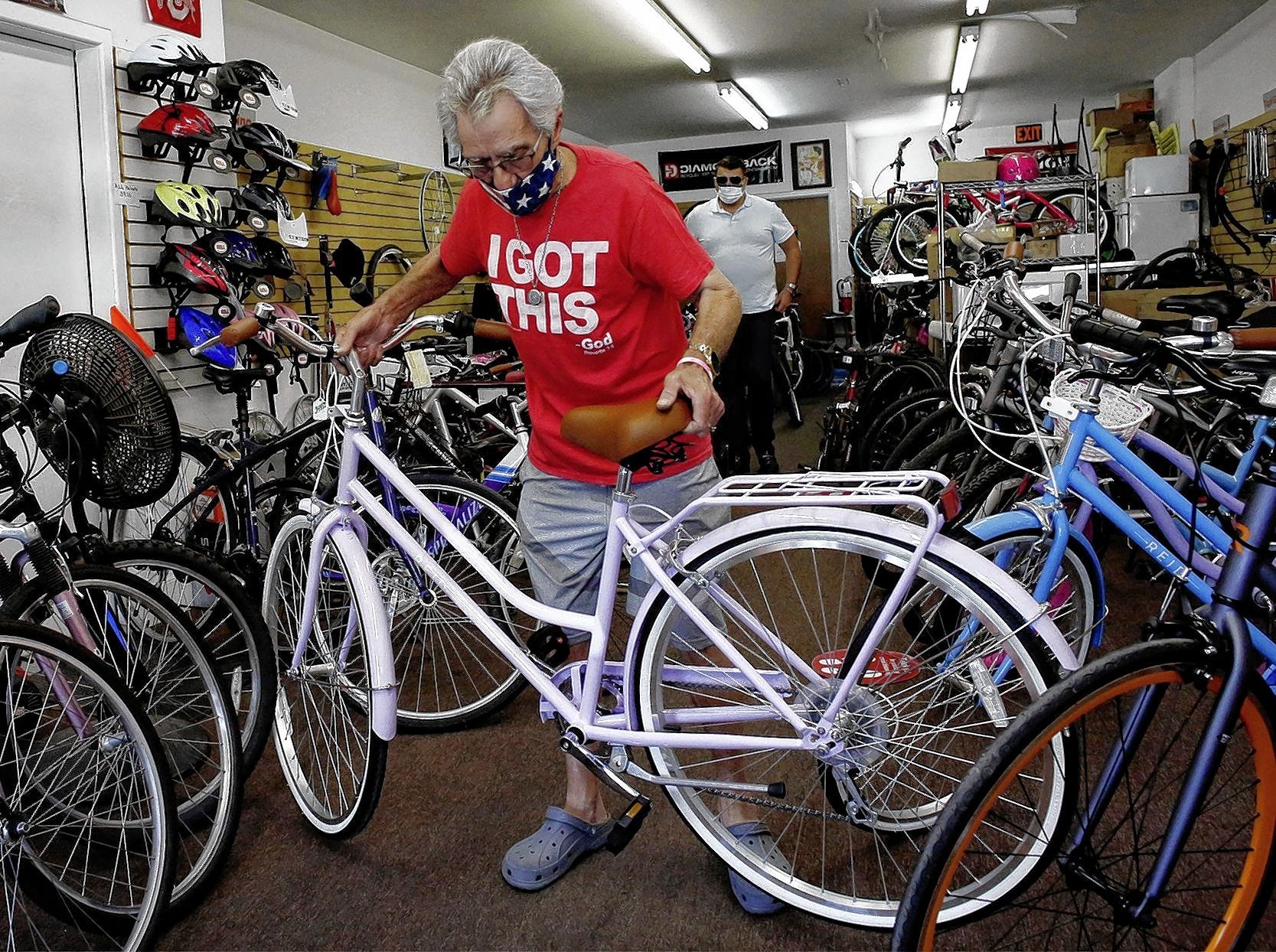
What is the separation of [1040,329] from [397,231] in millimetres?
5233

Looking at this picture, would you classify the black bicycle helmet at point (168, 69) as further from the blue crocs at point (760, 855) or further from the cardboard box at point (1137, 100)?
the cardboard box at point (1137, 100)

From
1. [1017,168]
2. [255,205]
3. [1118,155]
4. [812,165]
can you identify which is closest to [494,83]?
[255,205]

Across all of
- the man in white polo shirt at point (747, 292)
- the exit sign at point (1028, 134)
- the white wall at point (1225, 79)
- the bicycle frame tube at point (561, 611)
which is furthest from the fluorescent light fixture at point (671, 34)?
the exit sign at point (1028, 134)

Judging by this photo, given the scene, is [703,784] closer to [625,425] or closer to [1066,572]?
[625,425]

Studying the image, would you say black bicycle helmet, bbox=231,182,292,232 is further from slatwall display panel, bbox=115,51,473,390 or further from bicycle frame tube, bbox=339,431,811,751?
bicycle frame tube, bbox=339,431,811,751

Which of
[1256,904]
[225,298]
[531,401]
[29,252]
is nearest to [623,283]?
[531,401]

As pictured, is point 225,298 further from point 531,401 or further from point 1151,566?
point 1151,566

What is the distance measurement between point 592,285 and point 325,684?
3.42 ft

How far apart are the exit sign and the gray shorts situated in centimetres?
1269

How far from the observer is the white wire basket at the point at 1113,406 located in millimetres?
1857

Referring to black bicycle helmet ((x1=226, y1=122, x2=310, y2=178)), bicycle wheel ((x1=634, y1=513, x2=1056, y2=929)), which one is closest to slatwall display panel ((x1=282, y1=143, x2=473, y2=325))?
black bicycle helmet ((x1=226, y1=122, x2=310, y2=178))

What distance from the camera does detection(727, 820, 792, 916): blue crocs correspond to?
68.4 inches

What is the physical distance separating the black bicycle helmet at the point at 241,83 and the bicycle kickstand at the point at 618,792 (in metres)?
3.36

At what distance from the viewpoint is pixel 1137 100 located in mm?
9195
